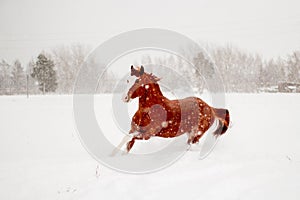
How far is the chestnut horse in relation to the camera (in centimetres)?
385

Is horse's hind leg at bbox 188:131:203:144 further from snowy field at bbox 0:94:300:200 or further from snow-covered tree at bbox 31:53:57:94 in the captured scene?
snow-covered tree at bbox 31:53:57:94

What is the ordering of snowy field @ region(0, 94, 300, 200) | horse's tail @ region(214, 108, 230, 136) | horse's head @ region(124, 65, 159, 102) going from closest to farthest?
snowy field @ region(0, 94, 300, 200) < horse's head @ region(124, 65, 159, 102) < horse's tail @ region(214, 108, 230, 136)

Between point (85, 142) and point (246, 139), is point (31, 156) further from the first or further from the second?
point (246, 139)

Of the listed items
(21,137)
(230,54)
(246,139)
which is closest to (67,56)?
(230,54)

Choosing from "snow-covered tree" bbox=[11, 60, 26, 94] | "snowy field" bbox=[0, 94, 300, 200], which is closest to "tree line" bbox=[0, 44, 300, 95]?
"snow-covered tree" bbox=[11, 60, 26, 94]

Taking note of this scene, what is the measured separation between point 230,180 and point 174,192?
760 millimetres

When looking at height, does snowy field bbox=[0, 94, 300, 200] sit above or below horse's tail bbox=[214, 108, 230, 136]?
below

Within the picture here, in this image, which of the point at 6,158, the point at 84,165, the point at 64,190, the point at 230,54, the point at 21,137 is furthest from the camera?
the point at 230,54

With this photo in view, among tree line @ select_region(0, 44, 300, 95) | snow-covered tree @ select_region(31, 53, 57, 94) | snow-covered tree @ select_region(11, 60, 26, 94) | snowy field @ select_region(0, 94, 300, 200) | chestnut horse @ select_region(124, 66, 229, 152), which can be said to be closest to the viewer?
snowy field @ select_region(0, 94, 300, 200)

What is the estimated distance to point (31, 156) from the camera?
16.1 ft

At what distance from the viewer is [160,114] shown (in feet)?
12.7

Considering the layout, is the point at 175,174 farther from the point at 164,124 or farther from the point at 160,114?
Result: the point at 160,114

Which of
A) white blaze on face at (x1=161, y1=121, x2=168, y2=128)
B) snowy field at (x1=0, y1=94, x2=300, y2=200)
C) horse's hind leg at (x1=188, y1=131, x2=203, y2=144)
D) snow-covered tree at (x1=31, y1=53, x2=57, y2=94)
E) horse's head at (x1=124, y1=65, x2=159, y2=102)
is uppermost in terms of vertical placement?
snow-covered tree at (x1=31, y1=53, x2=57, y2=94)

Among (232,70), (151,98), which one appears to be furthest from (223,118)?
(232,70)
